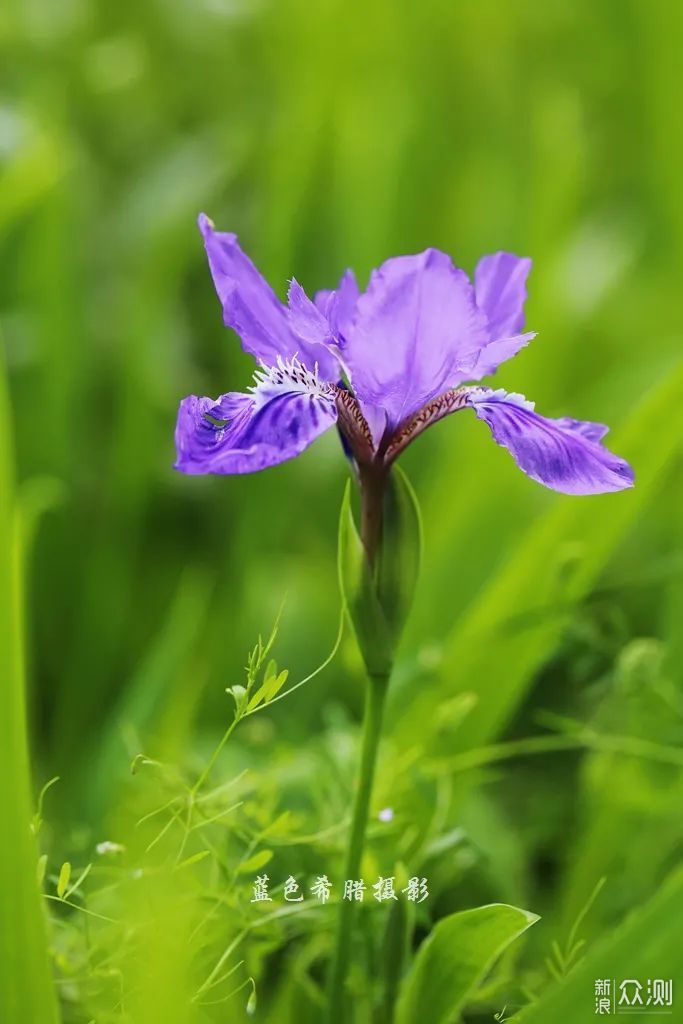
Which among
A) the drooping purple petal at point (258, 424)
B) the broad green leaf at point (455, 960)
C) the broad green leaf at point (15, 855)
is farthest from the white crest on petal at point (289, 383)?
the broad green leaf at point (455, 960)

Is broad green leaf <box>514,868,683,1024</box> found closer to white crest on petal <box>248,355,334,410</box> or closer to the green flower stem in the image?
the green flower stem

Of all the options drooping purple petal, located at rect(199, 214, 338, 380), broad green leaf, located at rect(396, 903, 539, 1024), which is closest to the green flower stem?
broad green leaf, located at rect(396, 903, 539, 1024)

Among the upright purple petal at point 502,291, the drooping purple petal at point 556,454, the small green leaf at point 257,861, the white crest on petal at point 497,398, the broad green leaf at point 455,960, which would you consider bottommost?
the broad green leaf at point 455,960

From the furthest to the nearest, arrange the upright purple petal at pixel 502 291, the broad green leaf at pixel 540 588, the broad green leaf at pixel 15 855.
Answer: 1. the broad green leaf at pixel 540 588
2. the upright purple petal at pixel 502 291
3. the broad green leaf at pixel 15 855

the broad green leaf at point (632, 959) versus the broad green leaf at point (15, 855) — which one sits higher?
the broad green leaf at point (15, 855)

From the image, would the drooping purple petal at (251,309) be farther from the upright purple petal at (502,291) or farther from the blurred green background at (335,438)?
the blurred green background at (335,438)

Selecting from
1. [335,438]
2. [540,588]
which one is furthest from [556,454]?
[335,438]

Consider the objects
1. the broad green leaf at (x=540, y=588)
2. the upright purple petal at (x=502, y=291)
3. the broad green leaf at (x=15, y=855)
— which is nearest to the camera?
the broad green leaf at (x=15, y=855)

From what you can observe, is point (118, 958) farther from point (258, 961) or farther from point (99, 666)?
point (99, 666)
